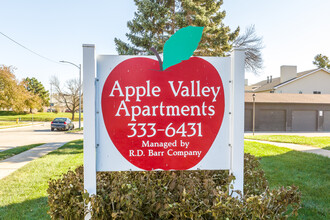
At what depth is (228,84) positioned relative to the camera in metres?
2.40

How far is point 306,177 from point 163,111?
5256 mm

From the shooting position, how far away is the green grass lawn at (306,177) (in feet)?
13.1

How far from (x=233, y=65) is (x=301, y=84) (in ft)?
110

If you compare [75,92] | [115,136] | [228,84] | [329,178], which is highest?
[75,92]

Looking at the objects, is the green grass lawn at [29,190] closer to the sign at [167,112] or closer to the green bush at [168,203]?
the green bush at [168,203]

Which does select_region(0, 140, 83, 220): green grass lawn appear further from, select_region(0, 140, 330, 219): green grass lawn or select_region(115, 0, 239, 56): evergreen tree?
select_region(115, 0, 239, 56): evergreen tree

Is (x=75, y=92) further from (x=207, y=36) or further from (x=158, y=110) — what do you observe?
(x=158, y=110)

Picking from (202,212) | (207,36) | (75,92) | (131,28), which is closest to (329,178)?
(202,212)

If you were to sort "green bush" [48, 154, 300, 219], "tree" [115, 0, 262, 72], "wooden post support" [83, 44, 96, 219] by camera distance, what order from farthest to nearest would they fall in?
1. "tree" [115, 0, 262, 72]
2. "wooden post support" [83, 44, 96, 219]
3. "green bush" [48, 154, 300, 219]

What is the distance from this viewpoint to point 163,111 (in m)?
2.34

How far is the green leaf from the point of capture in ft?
7.36

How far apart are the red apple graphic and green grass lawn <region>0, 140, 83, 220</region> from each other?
161 cm

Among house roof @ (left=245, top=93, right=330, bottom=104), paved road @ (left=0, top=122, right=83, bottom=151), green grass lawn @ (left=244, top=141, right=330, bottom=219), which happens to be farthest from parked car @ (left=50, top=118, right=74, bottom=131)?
green grass lawn @ (left=244, top=141, right=330, bottom=219)

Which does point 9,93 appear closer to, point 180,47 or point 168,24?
point 168,24
